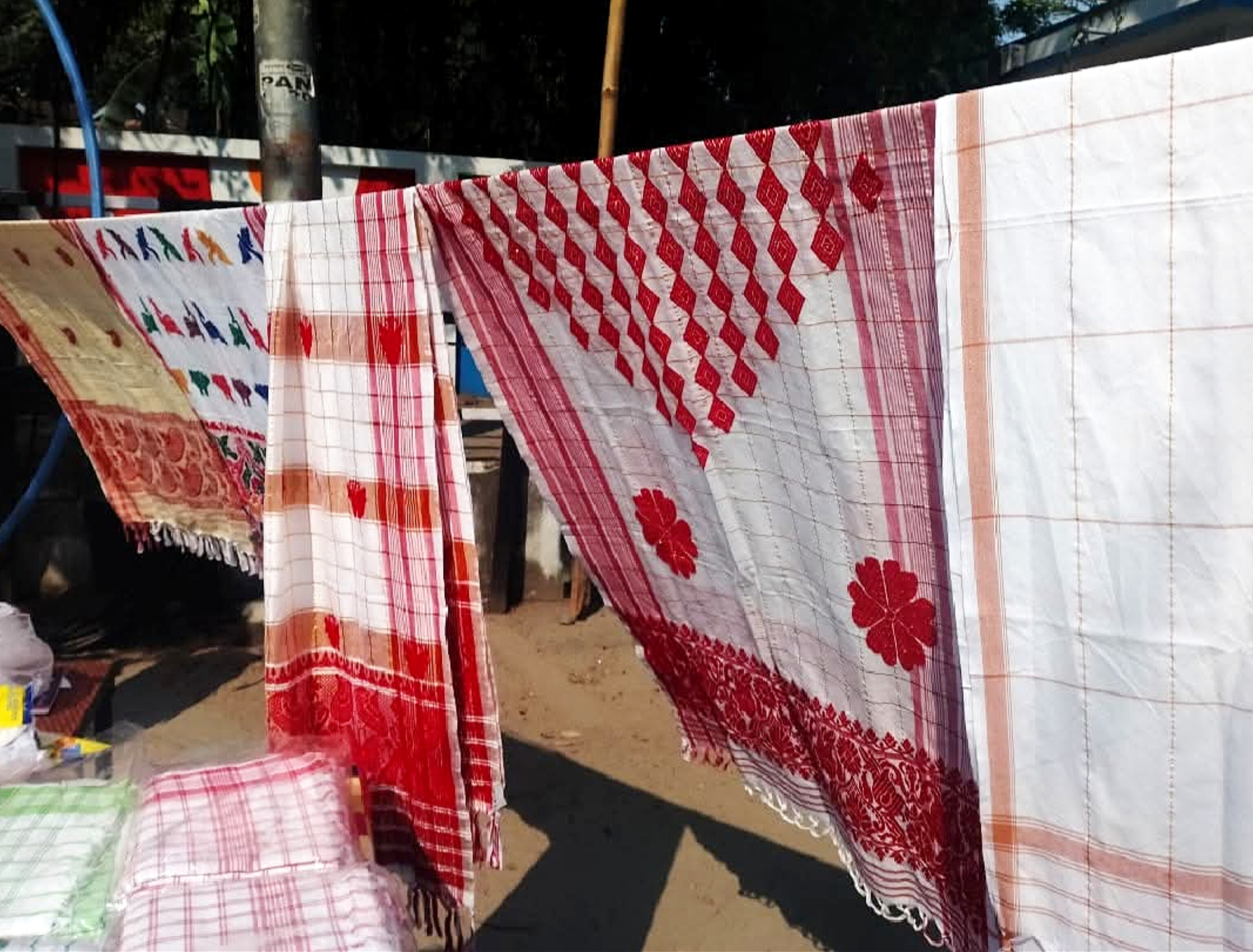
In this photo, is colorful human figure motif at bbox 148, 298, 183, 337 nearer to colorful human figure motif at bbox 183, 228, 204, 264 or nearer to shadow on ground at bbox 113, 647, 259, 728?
colorful human figure motif at bbox 183, 228, 204, 264

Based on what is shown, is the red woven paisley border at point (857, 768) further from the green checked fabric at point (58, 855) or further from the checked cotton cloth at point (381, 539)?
the green checked fabric at point (58, 855)

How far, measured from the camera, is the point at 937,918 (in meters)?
1.59

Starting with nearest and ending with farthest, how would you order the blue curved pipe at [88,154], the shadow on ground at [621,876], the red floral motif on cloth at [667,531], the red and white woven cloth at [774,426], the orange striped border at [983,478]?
the orange striped border at [983,478] → the red and white woven cloth at [774,426] → the red floral motif on cloth at [667,531] → the shadow on ground at [621,876] → the blue curved pipe at [88,154]

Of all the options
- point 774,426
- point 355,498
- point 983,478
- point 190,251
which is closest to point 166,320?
point 190,251

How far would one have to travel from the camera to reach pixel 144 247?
2.58 metres

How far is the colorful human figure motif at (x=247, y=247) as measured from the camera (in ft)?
7.23

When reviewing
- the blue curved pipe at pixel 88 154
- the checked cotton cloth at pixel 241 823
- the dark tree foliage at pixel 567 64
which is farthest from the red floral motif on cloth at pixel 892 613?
the dark tree foliage at pixel 567 64

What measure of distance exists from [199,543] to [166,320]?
0.66 metres

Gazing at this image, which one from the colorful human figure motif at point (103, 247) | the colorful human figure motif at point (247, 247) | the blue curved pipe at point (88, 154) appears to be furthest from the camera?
the blue curved pipe at point (88, 154)

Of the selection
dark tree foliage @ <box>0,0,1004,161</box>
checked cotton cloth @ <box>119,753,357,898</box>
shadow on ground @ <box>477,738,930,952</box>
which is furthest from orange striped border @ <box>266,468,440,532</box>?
dark tree foliage @ <box>0,0,1004,161</box>

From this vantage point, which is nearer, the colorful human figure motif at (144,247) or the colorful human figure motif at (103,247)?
the colorful human figure motif at (144,247)

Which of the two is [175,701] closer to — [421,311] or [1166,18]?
[421,311]

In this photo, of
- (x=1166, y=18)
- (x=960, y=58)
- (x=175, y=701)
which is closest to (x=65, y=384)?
(x=175, y=701)

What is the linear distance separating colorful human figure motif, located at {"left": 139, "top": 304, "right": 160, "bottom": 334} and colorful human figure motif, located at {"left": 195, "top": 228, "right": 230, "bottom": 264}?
507 mm
